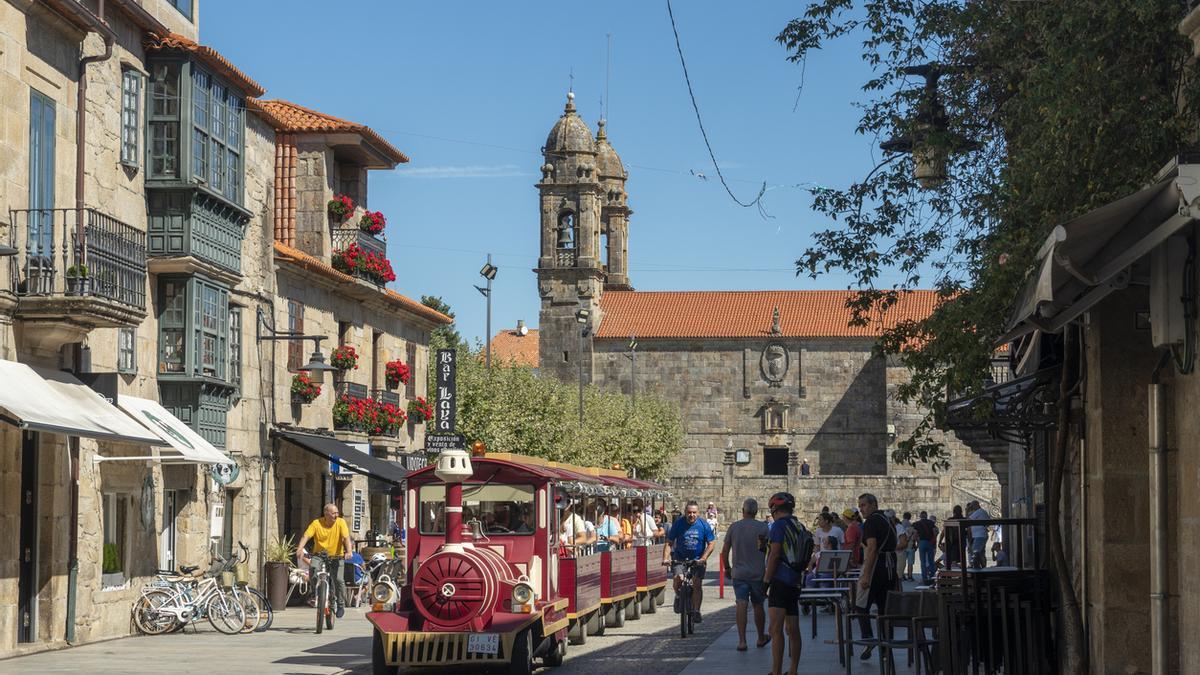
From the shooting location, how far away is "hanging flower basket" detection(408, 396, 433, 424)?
→ 38094 mm

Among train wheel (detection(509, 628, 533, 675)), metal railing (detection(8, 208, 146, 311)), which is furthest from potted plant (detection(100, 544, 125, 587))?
train wheel (detection(509, 628, 533, 675))

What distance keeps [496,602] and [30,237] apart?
6.98m

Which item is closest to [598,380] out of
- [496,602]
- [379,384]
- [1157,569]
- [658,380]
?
[658,380]

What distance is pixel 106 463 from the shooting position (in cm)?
2189

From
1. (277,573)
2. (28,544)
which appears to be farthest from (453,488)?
(277,573)

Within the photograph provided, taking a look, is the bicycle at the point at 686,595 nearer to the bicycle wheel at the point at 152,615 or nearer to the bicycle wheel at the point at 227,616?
the bicycle wheel at the point at 227,616

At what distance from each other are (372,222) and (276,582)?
9.36 metres

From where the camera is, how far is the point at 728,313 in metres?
Result: 93.4

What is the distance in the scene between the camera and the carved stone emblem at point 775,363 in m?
90.4

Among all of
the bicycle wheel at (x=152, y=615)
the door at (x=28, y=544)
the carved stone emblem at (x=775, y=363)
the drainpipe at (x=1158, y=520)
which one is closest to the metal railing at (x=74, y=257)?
the door at (x=28, y=544)

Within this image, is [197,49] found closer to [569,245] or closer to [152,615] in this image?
[152,615]

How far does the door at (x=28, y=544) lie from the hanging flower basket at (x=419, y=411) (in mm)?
18507

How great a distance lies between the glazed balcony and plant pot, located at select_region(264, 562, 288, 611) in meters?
8.79

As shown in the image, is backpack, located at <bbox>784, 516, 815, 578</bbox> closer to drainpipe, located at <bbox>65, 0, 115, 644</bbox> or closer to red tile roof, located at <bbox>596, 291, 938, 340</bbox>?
drainpipe, located at <bbox>65, 0, 115, 644</bbox>
